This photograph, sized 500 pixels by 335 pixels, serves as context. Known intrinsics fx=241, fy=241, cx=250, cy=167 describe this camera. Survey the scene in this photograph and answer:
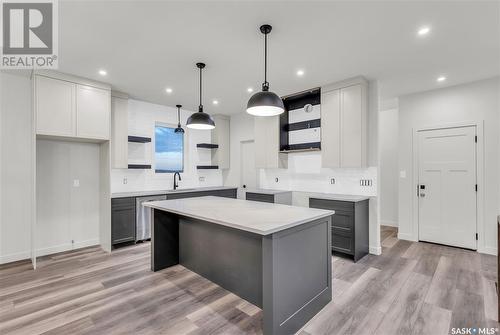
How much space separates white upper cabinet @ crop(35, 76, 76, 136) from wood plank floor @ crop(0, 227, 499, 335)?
6.40 feet

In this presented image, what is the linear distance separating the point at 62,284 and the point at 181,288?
143cm

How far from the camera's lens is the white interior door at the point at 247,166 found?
595 cm

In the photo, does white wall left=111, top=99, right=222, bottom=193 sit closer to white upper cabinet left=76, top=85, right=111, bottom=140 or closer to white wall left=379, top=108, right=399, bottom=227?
white upper cabinet left=76, top=85, right=111, bottom=140

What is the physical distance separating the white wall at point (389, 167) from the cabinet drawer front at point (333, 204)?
274cm

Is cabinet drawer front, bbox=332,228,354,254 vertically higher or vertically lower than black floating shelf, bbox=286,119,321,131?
lower

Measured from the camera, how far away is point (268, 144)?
501cm

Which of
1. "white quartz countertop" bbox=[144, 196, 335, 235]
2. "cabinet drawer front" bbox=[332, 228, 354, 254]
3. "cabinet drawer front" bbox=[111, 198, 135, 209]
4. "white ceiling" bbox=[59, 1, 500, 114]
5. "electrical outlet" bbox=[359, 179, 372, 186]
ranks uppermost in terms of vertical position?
"white ceiling" bbox=[59, 1, 500, 114]

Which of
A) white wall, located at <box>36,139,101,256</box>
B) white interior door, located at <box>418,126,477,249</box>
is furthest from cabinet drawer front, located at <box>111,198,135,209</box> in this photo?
white interior door, located at <box>418,126,477,249</box>

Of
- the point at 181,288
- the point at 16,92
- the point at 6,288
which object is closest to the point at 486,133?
the point at 181,288

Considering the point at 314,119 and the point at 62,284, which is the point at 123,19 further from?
the point at 314,119

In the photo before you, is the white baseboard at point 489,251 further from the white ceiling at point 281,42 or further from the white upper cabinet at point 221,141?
the white upper cabinet at point 221,141

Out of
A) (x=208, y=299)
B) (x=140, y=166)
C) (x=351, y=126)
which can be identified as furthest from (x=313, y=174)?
(x=140, y=166)

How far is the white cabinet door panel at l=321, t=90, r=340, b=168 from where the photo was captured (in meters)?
3.97

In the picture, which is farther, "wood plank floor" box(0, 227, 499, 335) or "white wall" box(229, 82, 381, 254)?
"white wall" box(229, 82, 381, 254)
